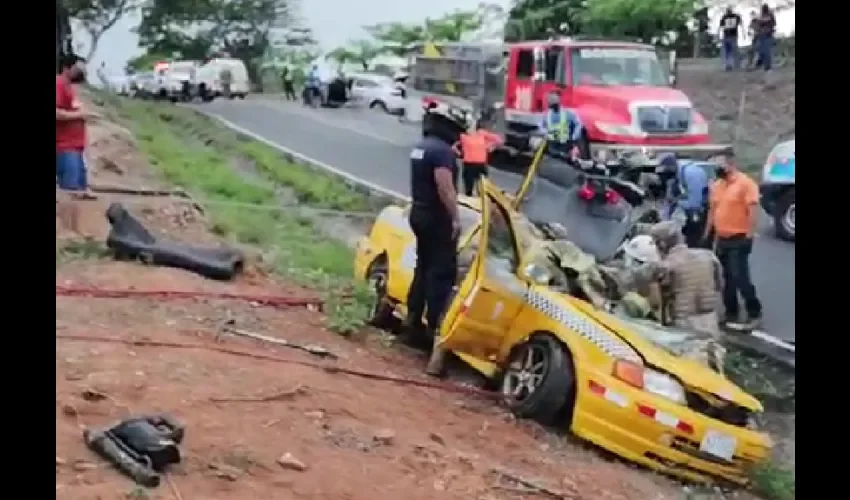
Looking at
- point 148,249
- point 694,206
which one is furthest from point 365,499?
point 694,206

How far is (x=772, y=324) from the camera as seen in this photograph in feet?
31.0

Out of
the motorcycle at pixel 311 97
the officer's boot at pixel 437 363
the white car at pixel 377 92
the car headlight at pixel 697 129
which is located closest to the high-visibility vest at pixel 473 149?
the car headlight at pixel 697 129

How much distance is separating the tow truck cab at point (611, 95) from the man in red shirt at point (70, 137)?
7060 mm

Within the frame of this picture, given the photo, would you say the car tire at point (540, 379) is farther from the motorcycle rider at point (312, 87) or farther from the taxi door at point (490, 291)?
the motorcycle rider at point (312, 87)

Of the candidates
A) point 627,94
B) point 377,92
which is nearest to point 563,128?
point 627,94

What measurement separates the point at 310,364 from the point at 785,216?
7.31m

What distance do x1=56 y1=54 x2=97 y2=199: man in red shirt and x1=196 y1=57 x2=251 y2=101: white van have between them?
1139cm

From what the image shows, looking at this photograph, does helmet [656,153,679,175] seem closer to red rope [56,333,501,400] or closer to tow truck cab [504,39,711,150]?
tow truck cab [504,39,711,150]

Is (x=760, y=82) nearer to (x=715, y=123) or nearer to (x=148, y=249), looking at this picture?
(x=715, y=123)

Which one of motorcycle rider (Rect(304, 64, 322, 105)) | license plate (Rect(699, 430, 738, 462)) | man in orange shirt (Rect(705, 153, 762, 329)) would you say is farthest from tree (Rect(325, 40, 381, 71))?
license plate (Rect(699, 430, 738, 462))

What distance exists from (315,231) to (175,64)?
9000 mm

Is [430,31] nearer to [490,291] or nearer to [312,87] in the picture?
[312,87]

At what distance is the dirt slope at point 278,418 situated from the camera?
4922 mm

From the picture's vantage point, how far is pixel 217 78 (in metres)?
21.5
